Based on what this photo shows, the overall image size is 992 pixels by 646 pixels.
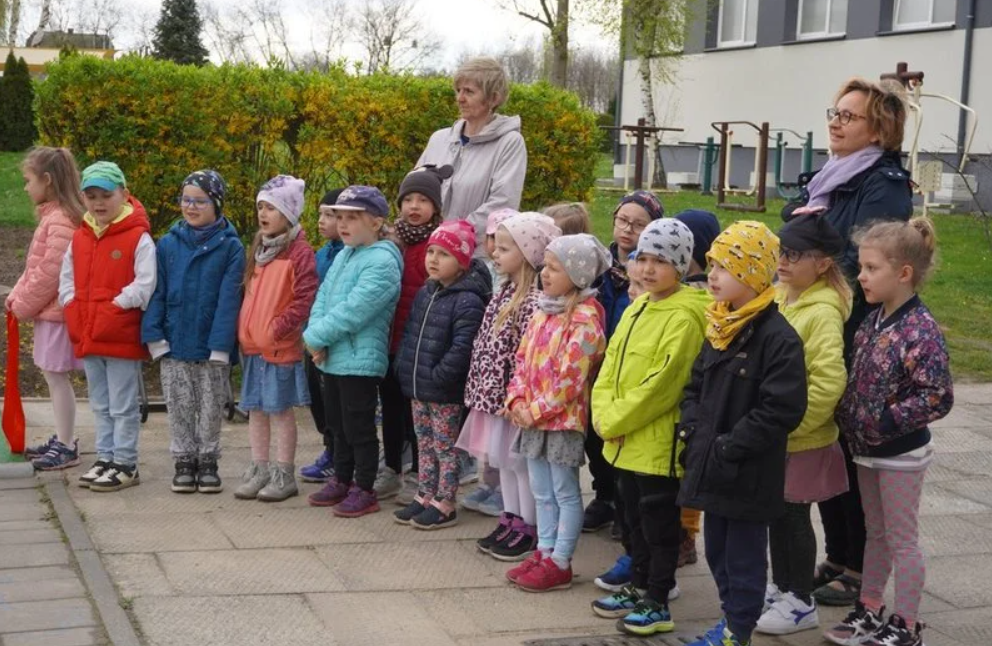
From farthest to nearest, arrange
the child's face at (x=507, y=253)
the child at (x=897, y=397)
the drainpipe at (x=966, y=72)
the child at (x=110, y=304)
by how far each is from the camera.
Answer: the drainpipe at (x=966, y=72), the child at (x=110, y=304), the child's face at (x=507, y=253), the child at (x=897, y=397)

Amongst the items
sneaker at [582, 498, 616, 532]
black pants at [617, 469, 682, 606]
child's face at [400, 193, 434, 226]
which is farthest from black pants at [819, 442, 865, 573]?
child's face at [400, 193, 434, 226]

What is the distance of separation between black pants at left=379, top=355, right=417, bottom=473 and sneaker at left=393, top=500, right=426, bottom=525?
484 millimetres

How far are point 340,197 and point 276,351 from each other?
0.86 m

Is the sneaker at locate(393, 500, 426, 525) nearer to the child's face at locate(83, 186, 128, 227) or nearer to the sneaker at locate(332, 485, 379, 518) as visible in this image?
the sneaker at locate(332, 485, 379, 518)

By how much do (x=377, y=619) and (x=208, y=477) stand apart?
6.84ft

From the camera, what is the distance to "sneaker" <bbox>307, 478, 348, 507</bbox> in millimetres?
6603

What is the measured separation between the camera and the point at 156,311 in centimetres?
664

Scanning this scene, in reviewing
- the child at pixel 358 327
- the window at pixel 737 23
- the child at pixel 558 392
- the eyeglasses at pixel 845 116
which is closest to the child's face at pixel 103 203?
the child at pixel 358 327

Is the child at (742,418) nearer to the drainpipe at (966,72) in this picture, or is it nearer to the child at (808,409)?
the child at (808,409)

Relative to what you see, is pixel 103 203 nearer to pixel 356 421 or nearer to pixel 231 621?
pixel 356 421

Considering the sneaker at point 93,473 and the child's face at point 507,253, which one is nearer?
the child's face at point 507,253

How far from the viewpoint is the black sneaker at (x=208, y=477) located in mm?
6723

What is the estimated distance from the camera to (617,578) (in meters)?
5.41

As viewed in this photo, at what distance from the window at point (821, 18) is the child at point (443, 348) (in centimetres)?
2187
